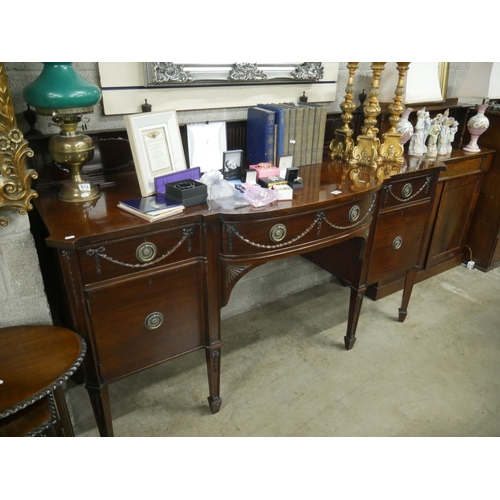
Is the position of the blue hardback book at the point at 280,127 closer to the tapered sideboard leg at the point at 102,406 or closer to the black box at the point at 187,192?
the black box at the point at 187,192

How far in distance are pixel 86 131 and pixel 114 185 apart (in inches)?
9.0

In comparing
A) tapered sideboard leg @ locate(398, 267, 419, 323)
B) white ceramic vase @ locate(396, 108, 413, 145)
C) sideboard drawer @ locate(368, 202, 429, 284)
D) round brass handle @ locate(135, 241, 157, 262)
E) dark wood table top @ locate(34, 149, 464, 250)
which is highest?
white ceramic vase @ locate(396, 108, 413, 145)

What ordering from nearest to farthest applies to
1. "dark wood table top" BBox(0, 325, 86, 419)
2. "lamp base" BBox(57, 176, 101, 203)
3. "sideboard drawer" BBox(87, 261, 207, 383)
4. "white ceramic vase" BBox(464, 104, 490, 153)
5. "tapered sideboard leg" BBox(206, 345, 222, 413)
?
1. "dark wood table top" BBox(0, 325, 86, 419)
2. "sideboard drawer" BBox(87, 261, 207, 383)
3. "lamp base" BBox(57, 176, 101, 203)
4. "tapered sideboard leg" BBox(206, 345, 222, 413)
5. "white ceramic vase" BBox(464, 104, 490, 153)

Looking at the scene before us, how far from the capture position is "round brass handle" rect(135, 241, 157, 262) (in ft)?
4.11

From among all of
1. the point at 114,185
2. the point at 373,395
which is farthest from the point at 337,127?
the point at 373,395

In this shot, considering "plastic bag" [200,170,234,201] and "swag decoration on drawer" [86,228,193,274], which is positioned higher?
"plastic bag" [200,170,234,201]

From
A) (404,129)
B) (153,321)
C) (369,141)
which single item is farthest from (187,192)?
(404,129)

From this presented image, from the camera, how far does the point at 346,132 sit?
6.64 feet

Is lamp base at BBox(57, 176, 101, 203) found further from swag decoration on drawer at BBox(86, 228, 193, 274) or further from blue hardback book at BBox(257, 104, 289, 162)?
blue hardback book at BBox(257, 104, 289, 162)

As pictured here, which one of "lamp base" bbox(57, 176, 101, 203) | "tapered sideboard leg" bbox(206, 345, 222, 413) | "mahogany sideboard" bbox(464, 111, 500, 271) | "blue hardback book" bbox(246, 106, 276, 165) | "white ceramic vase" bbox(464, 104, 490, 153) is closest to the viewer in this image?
"lamp base" bbox(57, 176, 101, 203)

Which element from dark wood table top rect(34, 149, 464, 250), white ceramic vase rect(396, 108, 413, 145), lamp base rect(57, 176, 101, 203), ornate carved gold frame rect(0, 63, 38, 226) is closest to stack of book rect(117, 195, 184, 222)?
dark wood table top rect(34, 149, 464, 250)

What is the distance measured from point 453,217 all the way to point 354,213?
1414mm

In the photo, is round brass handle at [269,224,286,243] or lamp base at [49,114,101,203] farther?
round brass handle at [269,224,286,243]

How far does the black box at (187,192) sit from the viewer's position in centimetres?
135
